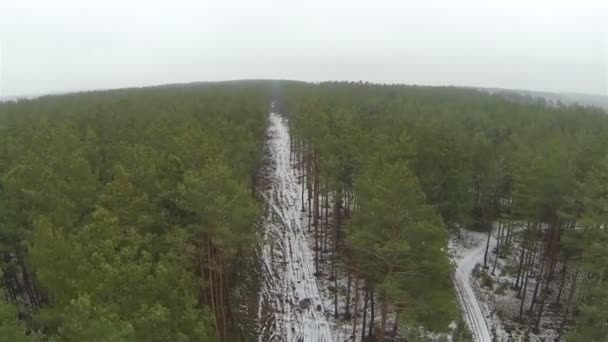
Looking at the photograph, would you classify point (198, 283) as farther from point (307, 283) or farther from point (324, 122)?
point (324, 122)

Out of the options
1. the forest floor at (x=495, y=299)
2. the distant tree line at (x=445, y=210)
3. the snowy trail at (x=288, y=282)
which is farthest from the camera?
the forest floor at (x=495, y=299)

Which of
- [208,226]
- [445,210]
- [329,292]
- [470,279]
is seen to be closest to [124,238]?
[208,226]

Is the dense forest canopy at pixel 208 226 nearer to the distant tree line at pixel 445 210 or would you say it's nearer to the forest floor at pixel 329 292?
the distant tree line at pixel 445 210

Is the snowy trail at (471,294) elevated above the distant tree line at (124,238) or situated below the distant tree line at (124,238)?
below

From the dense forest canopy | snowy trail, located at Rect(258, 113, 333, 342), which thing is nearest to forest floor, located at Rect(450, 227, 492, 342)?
the dense forest canopy

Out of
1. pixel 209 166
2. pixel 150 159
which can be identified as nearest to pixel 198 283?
pixel 209 166

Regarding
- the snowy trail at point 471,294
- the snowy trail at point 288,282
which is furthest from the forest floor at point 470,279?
the snowy trail at point 288,282

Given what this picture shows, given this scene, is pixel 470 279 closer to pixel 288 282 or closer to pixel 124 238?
pixel 288 282
